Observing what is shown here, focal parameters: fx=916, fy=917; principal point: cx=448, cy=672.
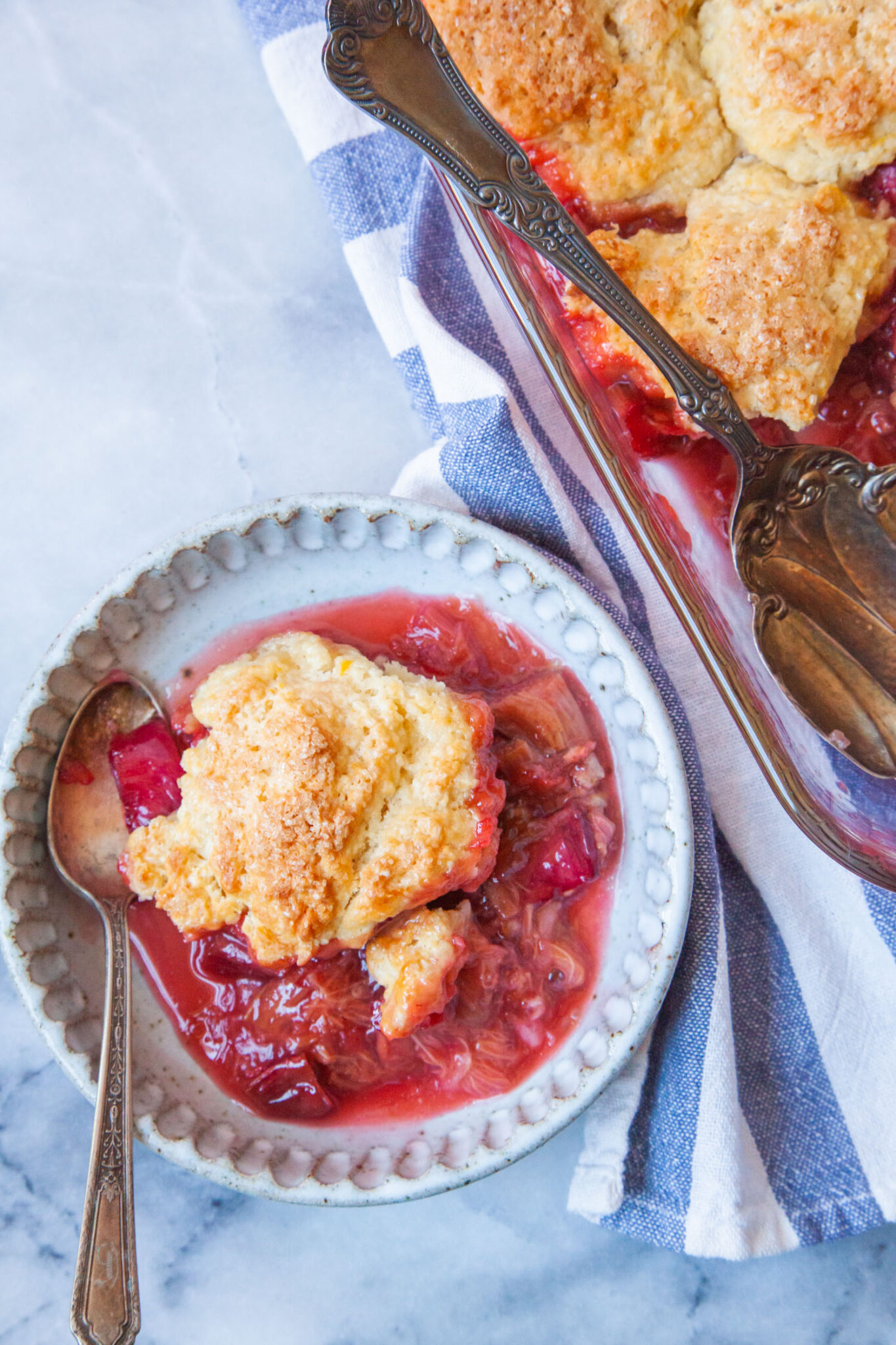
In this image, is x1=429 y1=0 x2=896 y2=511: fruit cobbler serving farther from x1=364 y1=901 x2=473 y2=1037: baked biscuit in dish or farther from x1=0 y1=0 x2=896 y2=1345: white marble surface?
x1=364 y1=901 x2=473 y2=1037: baked biscuit in dish

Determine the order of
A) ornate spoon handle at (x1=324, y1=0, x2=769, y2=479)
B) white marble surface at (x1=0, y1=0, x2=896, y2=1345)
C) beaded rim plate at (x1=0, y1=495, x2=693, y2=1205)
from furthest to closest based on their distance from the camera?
white marble surface at (x1=0, y1=0, x2=896, y2=1345)
beaded rim plate at (x1=0, y1=495, x2=693, y2=1205)
ornate spoon handle at (x1=324, y1=0, x2=769, y2=479)

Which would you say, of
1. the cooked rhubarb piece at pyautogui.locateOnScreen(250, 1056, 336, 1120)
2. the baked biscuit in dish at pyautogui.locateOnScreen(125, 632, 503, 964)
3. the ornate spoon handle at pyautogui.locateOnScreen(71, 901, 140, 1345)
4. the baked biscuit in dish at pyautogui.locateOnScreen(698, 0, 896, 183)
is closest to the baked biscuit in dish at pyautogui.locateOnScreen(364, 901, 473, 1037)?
the baked biscuit in dish at pyautogui.locateOnScreen(125, 632, 503, 964)

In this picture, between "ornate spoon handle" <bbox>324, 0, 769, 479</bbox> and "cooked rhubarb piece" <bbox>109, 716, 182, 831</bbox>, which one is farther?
"cooked rhubarb piece" <bbox>109, 716, 182, 831</bbox>

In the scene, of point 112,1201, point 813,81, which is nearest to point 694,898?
point 112,1201

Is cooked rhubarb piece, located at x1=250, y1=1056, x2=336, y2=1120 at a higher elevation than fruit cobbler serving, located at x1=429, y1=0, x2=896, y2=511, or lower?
lower

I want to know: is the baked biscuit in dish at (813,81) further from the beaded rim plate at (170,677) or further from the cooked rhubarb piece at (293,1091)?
the cooked rhubarb piece at (293,1091)

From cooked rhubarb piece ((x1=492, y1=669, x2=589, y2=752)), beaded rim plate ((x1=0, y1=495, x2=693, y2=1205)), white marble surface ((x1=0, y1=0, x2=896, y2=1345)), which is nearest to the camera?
beaded rim plate ((x1=0, y1=495, x2=693, y2=1205))
